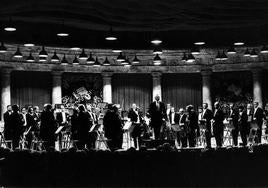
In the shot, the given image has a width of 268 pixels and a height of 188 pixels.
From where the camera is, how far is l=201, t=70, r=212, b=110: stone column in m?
30.3

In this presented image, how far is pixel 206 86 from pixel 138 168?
61.8 ft

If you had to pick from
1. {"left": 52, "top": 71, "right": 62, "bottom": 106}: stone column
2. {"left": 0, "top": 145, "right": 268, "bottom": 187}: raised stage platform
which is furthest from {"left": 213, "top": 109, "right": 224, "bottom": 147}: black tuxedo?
{"left": 52, "top": 71, "right": 62, "bottom": 106}: stone column

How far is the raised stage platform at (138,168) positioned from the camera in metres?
12.2

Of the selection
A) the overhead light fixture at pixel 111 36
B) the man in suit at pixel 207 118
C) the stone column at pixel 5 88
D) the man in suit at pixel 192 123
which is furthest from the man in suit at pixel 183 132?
the stone column at pixel 5 88

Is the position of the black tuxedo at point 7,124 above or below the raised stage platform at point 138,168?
above

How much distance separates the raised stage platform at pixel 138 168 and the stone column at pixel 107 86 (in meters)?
17.7

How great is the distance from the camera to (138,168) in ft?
40.3

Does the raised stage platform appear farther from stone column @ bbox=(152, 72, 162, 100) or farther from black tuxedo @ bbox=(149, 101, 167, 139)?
stone column @ bbox=(152, 72, 162, 100)

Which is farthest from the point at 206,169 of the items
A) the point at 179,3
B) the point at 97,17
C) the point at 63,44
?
the point at 63,44

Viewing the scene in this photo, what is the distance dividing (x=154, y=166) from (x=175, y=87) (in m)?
19.8

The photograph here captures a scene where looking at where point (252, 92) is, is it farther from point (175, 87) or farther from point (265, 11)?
point (265, 11)

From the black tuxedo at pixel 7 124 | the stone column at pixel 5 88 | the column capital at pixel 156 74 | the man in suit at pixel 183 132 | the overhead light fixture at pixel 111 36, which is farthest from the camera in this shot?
the column capital at pixel 156 74

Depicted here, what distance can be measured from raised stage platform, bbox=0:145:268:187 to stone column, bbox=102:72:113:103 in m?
17.7

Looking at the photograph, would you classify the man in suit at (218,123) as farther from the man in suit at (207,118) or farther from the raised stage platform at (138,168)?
the raised stage platform at (138,168)
